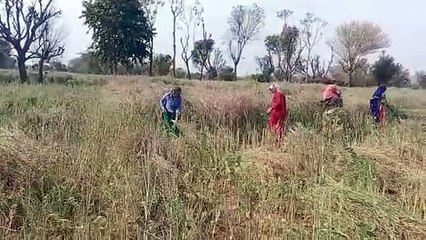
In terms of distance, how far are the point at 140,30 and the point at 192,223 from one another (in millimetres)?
34808

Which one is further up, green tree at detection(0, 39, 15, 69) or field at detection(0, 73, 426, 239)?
green tree at detection(0, 39, 15, 69)

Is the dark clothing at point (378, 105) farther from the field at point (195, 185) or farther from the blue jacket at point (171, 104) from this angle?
the blue jacket at point (171, 104)

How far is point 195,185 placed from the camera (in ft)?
15.8

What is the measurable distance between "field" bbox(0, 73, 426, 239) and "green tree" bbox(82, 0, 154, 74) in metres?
30.3

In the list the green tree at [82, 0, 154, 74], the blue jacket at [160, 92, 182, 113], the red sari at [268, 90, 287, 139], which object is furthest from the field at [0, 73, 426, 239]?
the green tree at [82, 0, 154, 74]

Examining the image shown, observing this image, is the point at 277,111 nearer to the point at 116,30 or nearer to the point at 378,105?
the point at 378,105

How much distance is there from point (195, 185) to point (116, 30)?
3281 centimetres

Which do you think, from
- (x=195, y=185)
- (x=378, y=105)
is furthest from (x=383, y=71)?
(x=195, y=185)

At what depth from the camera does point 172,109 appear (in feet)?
31.1

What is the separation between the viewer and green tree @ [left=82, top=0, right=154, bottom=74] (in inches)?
1422

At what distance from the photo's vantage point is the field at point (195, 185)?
12.9 feet

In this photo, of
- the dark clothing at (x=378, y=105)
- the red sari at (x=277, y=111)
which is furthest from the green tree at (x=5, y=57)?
the red sari at (x=277, y=111)

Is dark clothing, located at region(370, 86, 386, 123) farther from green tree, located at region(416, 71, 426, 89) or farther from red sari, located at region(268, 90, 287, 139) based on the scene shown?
green tree, located at region(416, 71, 426, 89)

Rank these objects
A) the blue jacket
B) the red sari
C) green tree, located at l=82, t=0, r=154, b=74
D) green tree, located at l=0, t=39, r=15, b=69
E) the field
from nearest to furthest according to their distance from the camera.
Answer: the field, the red sari, the blue jacket, green tree, located at l=82, t=0, r=154, b=74, green tree, located at l=0, t=39, r=15, b=69
